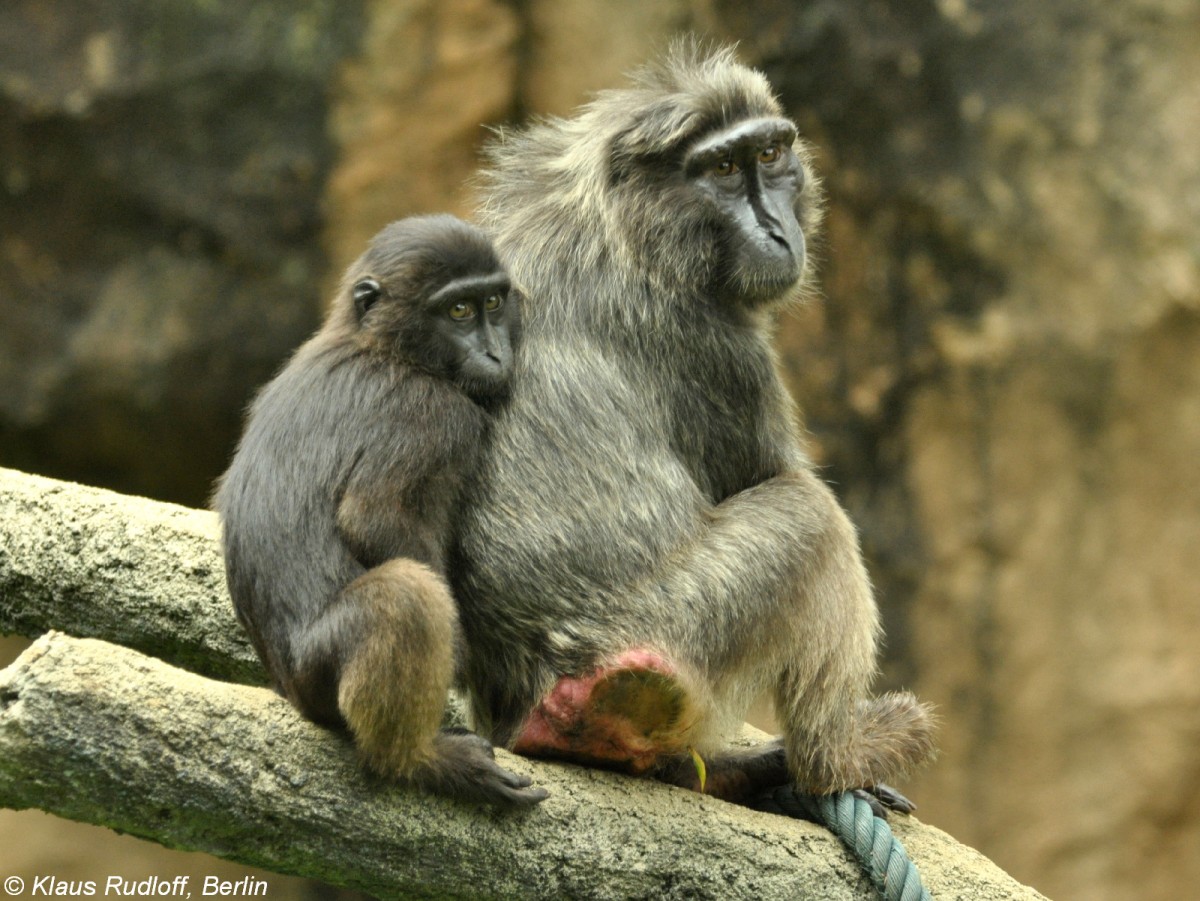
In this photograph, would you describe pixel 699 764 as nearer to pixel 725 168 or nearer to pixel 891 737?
pixel 891 737

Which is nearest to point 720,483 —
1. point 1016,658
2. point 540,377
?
point 540,377

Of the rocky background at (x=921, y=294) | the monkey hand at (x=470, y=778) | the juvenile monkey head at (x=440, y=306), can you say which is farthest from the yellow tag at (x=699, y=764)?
the rocky background at (x=921, y=294)

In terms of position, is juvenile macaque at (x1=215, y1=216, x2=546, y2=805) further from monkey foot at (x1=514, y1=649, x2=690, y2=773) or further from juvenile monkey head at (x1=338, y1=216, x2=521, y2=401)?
monkey foot at (x1=514, y1=649, x2=690, y2=773)

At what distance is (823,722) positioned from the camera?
15.7 ft

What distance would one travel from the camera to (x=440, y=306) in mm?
4426

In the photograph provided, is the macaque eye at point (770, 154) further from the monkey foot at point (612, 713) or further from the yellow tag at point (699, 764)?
the yellow tag at point (699, 764)

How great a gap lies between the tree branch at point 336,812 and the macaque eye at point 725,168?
228cm

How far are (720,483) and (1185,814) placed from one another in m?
6.26

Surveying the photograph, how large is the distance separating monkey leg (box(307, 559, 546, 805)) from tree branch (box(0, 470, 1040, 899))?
9 cm

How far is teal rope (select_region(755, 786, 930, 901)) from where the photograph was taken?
4.36 meters

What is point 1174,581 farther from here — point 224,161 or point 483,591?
point 224,161

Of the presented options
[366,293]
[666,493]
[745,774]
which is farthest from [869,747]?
[366,293]

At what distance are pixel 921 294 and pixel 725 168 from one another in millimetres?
4473

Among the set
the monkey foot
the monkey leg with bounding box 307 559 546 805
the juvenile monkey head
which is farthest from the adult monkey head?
the monkey leg with bounding box 307 559 546 805
